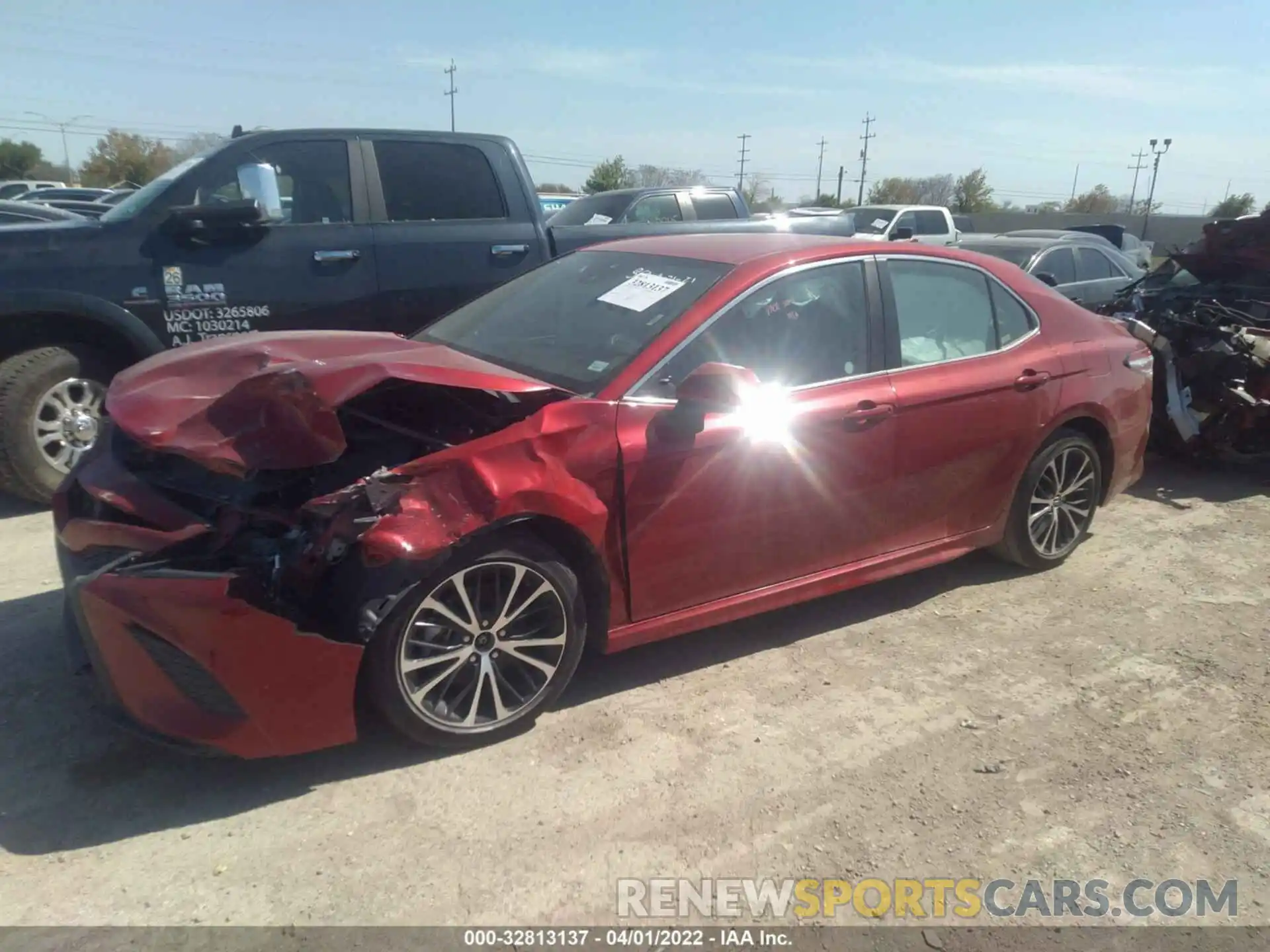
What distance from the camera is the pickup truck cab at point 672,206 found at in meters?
9.86

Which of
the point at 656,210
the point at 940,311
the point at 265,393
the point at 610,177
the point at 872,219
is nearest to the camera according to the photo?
the point at 265,393

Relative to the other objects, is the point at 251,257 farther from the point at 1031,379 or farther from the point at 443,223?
the point at 1031,379

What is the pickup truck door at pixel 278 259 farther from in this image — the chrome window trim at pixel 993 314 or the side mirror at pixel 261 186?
the chrome window trim at pixel 993 314

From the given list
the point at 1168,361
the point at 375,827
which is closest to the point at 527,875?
the point at 375,827

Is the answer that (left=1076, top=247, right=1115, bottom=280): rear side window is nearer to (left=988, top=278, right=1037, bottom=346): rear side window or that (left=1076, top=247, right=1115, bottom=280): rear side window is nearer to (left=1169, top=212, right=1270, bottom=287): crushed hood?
(left=1169, top=212, right=1270, bottom=287): crushed hood

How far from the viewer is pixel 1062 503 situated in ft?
16.0

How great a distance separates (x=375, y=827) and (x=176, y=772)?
29.0 inches

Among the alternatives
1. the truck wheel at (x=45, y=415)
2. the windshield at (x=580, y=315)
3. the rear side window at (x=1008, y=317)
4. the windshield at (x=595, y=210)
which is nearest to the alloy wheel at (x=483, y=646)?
the windshield at (x=580, y=315)

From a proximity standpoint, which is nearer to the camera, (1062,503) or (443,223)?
(1062,503)

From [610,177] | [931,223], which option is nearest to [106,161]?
[610,177]

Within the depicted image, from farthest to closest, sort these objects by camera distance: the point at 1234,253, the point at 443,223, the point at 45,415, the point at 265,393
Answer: the point at 1234,253 → the point at 443,223 → the point at 45,415 → the point at 265,393

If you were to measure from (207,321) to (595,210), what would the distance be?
20.7ft

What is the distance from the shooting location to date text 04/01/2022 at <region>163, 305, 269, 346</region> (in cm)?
554

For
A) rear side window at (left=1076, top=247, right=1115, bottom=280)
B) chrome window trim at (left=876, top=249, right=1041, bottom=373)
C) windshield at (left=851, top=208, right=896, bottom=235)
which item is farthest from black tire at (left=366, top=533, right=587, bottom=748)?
windshield at (left=851, top=208, right=896, bottom=235)
